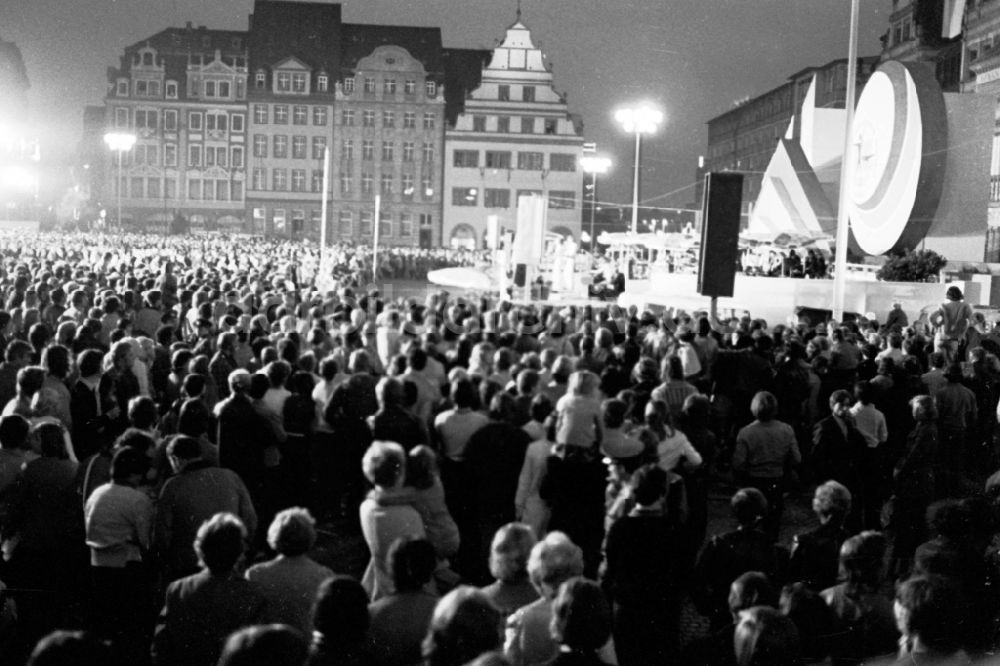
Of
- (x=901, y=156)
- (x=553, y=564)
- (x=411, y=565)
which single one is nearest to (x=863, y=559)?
(x=553, y=564)

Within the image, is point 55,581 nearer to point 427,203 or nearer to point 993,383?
point 993,383

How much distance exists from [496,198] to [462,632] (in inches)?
3061

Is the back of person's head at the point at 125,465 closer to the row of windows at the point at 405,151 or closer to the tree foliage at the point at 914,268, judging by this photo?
the tree foliage at the point at 914,268

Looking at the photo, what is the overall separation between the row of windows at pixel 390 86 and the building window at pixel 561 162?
10698 millimetres

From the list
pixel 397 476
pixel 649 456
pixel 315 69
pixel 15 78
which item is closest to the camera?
pixel 397 476

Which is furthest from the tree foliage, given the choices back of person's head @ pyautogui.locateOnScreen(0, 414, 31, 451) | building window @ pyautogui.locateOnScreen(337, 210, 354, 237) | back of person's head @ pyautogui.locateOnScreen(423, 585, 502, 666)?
building window @ pyautogui.locateOnScreen(337, 210, 354, 237)

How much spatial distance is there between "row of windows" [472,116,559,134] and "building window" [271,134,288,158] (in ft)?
50.4

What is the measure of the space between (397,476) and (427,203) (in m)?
78.4

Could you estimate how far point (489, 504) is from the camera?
8.34m

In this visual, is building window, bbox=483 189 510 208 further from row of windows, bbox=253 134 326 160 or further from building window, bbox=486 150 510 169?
row of windows, bbox=253 134 326 160

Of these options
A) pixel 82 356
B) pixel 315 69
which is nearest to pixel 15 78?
pixel 315 69

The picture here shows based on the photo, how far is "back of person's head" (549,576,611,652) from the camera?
171 inches

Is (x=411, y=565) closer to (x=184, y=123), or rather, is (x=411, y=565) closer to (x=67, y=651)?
(x=67, y=651)

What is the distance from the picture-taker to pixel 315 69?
8481 centimetres
